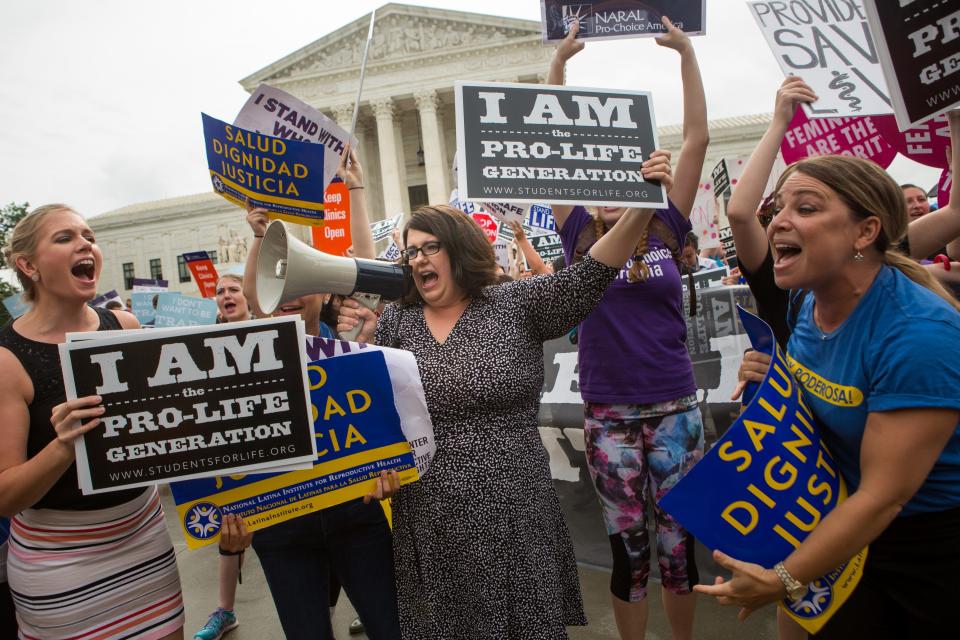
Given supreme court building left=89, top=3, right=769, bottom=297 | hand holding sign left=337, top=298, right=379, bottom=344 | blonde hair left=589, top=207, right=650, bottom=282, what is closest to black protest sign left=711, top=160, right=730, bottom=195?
blonde hair left=589, top=207, right=650, bottom=282

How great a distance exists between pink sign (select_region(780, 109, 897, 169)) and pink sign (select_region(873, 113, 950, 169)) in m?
0.08

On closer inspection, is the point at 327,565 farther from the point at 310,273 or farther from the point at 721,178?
the point at 721,178

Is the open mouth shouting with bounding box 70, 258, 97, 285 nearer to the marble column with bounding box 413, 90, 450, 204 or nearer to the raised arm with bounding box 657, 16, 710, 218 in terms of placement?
the raised arm with bounding box 657, 16, 710, 218

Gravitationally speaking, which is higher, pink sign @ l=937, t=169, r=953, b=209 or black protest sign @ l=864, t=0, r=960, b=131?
black protest sign @ l=864, t=0, r=960, b=131

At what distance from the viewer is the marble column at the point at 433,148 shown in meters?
37.0

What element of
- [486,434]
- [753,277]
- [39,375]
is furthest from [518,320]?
[39,375]

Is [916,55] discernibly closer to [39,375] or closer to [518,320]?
[518,320]

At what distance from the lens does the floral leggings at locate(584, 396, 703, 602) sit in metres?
2.42

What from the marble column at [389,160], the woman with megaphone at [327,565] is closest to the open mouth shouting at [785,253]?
the woman with megaphone at [327,565]

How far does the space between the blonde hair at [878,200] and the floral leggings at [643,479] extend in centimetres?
104

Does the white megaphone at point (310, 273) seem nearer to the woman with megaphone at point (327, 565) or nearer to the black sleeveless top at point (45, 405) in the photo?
the woman with megaphone at point (327, 565)

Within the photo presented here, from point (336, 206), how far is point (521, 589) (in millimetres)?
4327

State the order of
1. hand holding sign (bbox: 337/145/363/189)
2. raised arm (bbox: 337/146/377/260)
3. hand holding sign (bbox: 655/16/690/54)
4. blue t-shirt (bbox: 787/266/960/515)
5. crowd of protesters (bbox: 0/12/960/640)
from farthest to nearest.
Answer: hand holding sign (bbox: 337/145/363/189)
raised arm (bbox: 337/146/377/260)
hand holding sign (bbox: 655/16/690/54)
crowd of protesters (bbox: 0/12/960/640)
blue t-shirt (bbox: 787/266/960/515)

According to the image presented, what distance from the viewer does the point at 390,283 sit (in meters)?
2.09
